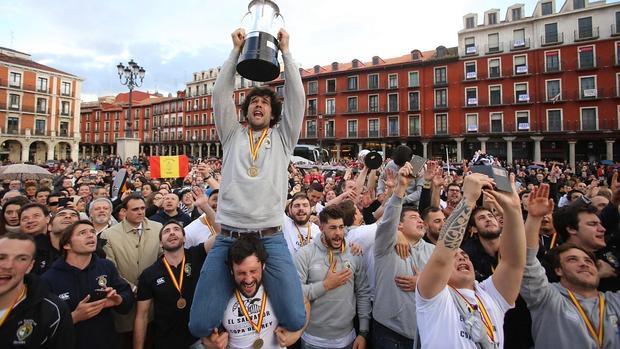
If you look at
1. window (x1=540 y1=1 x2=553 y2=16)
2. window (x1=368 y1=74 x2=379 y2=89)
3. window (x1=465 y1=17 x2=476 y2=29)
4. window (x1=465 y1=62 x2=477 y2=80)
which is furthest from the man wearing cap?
window (x1=540 y1=1 x2=553 y2=16)

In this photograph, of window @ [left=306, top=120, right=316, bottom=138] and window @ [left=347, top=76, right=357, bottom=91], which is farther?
window @ [left=306, top=120, right=316, bottom=138]

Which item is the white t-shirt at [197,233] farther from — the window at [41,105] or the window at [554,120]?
the window at [41,105]

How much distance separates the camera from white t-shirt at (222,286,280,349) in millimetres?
2500

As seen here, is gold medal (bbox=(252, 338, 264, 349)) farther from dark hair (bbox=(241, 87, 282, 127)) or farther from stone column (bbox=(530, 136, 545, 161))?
stone column (bbox=(530, 136, 545, 161))

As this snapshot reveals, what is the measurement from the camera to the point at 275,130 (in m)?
2.67

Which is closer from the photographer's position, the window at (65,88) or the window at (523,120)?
the window at (523,120)

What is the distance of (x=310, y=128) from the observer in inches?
1762

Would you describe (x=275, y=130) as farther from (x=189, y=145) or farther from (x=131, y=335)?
(x=189, y=145)

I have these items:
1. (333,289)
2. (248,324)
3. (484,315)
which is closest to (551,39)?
(333,289)

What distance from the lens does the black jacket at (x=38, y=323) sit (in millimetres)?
2312

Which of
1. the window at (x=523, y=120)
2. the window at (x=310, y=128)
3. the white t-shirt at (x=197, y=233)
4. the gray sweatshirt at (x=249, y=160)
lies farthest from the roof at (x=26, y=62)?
the window at (x=523, y=120)

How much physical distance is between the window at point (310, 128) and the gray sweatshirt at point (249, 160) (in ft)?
137

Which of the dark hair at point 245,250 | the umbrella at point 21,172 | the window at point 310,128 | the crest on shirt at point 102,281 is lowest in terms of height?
the crest on shirt at point 102,281

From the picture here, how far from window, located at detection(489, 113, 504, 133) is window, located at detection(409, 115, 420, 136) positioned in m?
7.28
